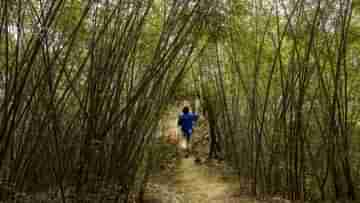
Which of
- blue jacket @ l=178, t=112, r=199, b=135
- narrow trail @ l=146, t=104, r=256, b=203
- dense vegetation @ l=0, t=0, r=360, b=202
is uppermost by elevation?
dense vegetation @ l=0, t=0, r=360, b=202

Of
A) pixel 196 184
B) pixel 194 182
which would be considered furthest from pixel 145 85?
pixel 194 182

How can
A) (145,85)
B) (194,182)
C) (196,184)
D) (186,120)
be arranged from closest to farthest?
(145,85), (196,184), (194,182), (186,120)

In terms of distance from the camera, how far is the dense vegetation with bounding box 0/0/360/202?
3.59 meters

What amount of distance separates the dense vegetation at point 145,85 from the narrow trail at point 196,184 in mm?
459

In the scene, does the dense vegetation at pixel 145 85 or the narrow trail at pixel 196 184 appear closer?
the dense vegetation at pixel 145 85

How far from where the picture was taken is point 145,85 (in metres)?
3.98

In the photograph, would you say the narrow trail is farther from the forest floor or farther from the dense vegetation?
the dense vegetation

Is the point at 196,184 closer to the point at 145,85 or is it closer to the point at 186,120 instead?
the point at 186,120

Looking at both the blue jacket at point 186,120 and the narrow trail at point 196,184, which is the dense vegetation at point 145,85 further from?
the blue jacket at point 186,120

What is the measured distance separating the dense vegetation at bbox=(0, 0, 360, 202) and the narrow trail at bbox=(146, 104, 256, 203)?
1.51 ft

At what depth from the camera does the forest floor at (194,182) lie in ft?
21.0

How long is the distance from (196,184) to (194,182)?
172mm

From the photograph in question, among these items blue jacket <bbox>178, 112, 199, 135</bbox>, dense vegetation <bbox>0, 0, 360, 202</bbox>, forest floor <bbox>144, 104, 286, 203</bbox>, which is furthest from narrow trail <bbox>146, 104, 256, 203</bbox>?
blue jacket <bbox>178, 112, 199, 135</bbox>

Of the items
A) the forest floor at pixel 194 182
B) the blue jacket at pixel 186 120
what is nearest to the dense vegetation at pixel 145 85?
the forest floor at pixel 194 182
